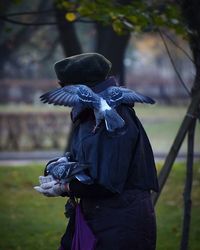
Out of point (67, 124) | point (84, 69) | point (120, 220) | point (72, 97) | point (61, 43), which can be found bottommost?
point (67, 124)

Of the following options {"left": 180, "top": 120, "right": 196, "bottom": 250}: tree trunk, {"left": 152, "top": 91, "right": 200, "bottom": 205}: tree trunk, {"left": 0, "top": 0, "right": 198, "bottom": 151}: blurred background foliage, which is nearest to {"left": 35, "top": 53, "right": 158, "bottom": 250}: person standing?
{"left": 152, "top": 91, "right": 200, "bottom": 205}: tree trunk

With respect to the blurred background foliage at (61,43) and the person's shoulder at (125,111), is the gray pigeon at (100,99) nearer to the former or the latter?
the person's shoulder at (125,111)

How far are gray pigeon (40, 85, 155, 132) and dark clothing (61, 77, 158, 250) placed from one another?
0.06 meters

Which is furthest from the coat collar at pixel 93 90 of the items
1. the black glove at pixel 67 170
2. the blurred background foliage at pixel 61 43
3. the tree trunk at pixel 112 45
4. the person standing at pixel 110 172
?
the tree trunk at pixel 112 45

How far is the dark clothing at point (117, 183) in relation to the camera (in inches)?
123

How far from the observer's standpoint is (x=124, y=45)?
39.3ft

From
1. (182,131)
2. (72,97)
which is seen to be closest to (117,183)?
(72,97)

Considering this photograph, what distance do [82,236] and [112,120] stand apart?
68 centimetres

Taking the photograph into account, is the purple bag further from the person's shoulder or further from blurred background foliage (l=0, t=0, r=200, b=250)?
blurred background foliage (l=0, t=0, r=200, b=250)

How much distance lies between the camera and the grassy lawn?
670 cm

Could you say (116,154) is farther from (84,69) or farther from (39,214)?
(39,214)

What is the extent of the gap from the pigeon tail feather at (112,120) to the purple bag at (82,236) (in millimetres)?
553

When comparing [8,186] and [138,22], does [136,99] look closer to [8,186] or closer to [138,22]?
[138,22]

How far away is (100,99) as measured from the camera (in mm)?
3250
